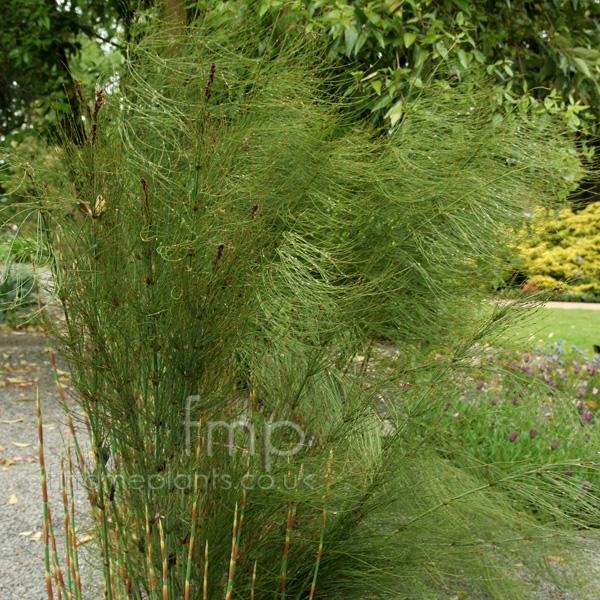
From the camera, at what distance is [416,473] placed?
187cm

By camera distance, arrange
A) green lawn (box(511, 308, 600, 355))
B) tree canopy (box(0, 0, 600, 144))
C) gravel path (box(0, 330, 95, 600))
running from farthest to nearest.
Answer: green lawn (box(511, 308, 600, 355)) → tree canopy (box(0, 0, 600, 144)) → gravel path (box(0, 330, 95, 600))

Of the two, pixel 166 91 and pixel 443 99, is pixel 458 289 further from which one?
pixel 166 91

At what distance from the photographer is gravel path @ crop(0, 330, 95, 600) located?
2.45 m

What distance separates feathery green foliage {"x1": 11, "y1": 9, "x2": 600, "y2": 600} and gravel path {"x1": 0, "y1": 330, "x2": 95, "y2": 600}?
29cm

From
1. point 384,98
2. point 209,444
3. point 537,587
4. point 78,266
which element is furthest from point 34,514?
point 384,98

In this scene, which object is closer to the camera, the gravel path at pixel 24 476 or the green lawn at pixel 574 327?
the gravel path at pixel 24 476

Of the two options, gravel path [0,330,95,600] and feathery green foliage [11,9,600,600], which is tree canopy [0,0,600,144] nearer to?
feathery green foliage [11,9,600,600]

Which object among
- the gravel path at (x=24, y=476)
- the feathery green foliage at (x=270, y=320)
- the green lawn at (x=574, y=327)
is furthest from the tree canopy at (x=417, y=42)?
the green lawn at (x=574, y=327)

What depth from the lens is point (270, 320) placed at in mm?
1539

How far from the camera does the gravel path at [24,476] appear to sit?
8.02ft

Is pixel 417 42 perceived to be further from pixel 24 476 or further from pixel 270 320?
pixel 24 476

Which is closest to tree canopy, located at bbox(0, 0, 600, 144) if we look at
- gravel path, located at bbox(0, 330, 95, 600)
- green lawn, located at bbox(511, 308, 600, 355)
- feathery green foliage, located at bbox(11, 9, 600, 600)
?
feathery green foliage, located at bbox(11, 9, 600, 600)

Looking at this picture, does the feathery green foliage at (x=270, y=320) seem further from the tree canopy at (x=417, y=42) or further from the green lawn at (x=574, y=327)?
the green lawn at (x=574, y=327)

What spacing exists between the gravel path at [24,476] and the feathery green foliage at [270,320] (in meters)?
0.29
